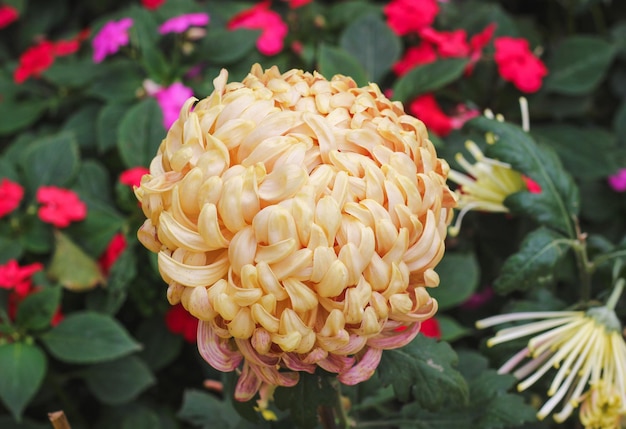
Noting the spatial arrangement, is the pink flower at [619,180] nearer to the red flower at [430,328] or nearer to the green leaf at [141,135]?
the red flower at [430,328]

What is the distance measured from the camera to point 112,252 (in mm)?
1575

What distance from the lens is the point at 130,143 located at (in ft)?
5.12

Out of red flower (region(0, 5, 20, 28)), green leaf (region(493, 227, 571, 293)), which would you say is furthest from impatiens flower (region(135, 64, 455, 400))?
red flower (region(0, 5, 20, 28))

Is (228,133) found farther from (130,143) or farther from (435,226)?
(130,143)

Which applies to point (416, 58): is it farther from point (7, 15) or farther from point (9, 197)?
point (7, 15)

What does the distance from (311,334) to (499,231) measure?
3.48ft

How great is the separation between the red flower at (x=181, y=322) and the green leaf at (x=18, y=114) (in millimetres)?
638

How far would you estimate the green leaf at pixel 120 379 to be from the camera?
1.47 metres

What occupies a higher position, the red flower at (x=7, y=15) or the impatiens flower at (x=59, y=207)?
the red flower at (x=7, y=15)

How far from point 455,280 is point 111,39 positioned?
0.91 meters

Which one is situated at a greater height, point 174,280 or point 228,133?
point 228,133

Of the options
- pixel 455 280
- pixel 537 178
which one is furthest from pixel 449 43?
pixel 537 178

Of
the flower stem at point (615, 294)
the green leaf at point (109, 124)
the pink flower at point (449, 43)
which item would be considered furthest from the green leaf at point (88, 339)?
the pink flower at point (449, 43)

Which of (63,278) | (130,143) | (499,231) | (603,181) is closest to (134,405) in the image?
(63,278)
